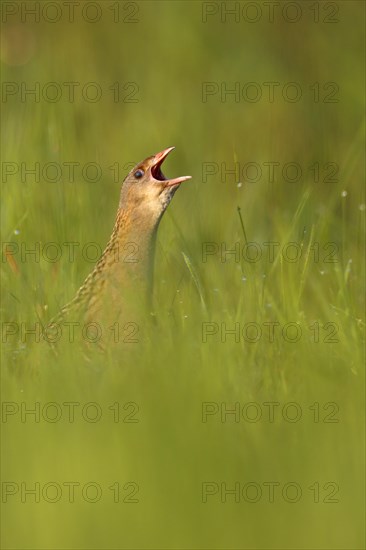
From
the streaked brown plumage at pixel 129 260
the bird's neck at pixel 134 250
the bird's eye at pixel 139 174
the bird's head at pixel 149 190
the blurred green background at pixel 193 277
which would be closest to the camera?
the blurred green background at pixel 193 277

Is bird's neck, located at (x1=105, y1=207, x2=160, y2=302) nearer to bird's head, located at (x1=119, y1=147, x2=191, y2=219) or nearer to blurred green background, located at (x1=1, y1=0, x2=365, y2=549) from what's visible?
bird's head, located at (x1=119, y1=147, x2=191, y2=219)

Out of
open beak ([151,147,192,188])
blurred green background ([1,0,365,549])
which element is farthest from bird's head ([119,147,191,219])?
blurred green background ([1,0,365,549])

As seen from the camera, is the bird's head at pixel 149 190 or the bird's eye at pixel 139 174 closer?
the bird's head at pixel 149 190

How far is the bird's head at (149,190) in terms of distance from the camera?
568 centimetres

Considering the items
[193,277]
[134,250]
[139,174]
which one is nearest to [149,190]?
[139,174]

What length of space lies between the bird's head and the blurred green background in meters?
0.16

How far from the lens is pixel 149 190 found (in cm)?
573

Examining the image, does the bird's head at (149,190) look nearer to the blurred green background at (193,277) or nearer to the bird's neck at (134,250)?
the bird's neck at (134,250)

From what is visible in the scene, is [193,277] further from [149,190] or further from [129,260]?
[149,190]

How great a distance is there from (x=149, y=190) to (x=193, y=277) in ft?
1.84

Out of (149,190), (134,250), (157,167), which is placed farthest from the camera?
(157,167)

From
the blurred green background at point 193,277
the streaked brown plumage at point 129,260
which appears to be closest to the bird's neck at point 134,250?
the streaked brown plumage at point 129,260

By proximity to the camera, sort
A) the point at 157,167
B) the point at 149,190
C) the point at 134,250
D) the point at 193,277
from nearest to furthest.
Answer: the point at 193,277 → the point at 134,250 → the point at 149,190 → the point at 157,167

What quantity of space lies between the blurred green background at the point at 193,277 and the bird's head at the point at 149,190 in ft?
0.52
